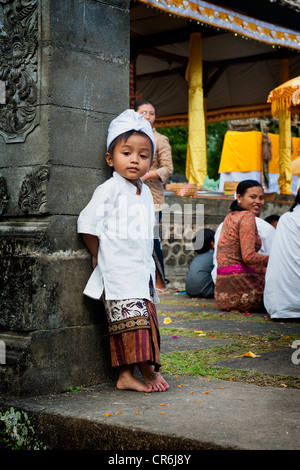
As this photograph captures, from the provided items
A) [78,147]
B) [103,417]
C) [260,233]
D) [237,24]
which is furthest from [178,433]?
[237,24]

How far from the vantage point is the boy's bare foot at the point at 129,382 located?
3.50 m

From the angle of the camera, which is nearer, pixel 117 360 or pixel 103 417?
pixel 103 417

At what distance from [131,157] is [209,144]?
27593 millimetres

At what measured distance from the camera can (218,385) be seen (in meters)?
3.56

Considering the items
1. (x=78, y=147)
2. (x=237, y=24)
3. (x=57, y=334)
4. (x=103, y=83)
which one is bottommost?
(x=57, y=334)

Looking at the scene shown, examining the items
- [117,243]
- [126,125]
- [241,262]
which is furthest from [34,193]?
[241,262]

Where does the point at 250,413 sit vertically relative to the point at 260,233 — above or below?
below

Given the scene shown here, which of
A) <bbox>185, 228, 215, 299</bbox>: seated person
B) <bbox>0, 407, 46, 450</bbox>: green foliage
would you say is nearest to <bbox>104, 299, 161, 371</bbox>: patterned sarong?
<bbox>0, 407, 46, 450</bbox>: green foliage

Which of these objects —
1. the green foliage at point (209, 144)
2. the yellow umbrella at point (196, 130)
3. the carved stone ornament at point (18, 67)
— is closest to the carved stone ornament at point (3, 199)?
the carved stone ornament at point (18, 67)

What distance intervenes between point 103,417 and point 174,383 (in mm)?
799

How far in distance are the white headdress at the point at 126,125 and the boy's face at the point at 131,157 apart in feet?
0.14

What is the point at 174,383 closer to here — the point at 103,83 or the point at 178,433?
the point at 178,433

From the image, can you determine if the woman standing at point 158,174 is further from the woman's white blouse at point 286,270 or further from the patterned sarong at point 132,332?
the patterned sarong at point 132,332

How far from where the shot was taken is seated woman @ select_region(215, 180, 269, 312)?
22.5 ft
